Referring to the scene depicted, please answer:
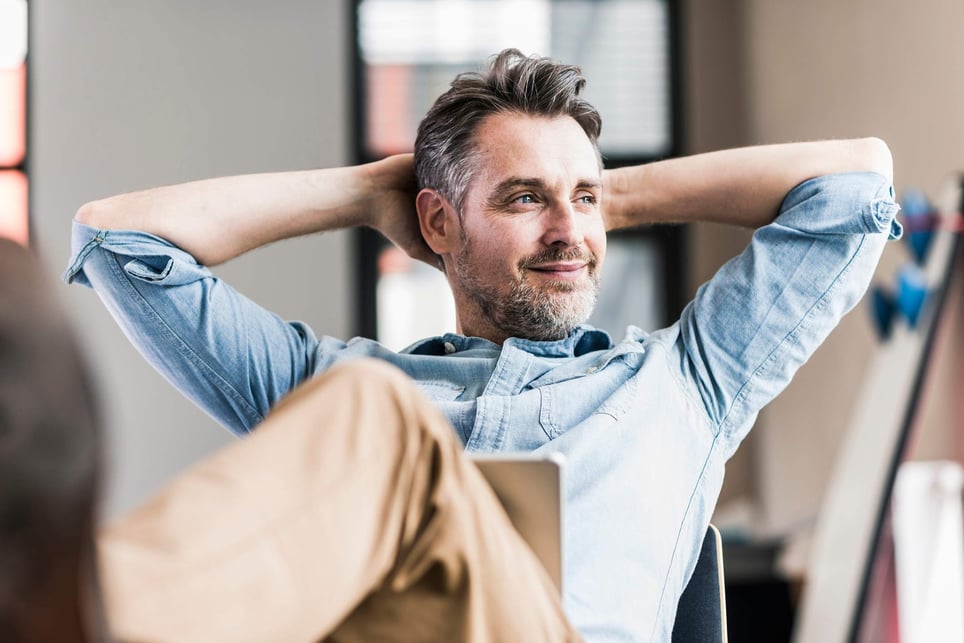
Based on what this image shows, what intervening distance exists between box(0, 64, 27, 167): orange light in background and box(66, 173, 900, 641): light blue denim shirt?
9.82ft

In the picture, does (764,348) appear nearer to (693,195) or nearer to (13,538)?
(693,195)

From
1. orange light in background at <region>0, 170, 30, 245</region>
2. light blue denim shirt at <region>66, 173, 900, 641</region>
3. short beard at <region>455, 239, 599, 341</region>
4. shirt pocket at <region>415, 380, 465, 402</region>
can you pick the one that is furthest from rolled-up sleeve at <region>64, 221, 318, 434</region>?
orange light in background at <region>0, 170, 30, 245</region>

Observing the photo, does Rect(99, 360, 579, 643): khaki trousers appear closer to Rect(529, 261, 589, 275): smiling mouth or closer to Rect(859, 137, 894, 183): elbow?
Rect(529, 261, 589, 275): smiling mouth

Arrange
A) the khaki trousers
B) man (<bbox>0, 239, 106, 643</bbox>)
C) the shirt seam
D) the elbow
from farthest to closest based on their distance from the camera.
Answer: the elbow < the shirt seam < the khaki trousers < man (<bbox>0, 239, 106, 643</bbox>)

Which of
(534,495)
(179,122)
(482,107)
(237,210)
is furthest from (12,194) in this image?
(534,495)

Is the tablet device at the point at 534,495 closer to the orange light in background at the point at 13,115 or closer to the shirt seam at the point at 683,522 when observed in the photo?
the shirt seam at the point at 683,522

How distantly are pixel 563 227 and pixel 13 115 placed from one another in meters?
3.38

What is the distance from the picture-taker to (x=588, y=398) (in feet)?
4.67

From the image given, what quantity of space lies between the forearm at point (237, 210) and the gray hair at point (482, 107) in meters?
0.11

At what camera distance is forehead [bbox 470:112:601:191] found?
1.59 meters

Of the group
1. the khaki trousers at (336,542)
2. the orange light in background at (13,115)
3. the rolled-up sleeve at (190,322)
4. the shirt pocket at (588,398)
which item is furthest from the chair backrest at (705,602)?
the orange light in background at (13,115)

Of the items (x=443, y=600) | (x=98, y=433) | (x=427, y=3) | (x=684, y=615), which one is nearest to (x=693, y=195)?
(x=684, y=615)

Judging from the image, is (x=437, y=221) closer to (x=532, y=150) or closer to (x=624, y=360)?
(x=532, y=150)

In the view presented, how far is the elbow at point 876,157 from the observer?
5.25ft
